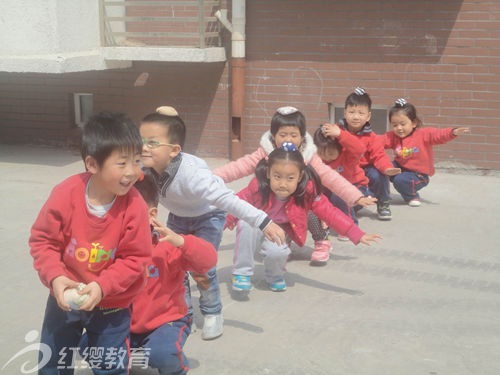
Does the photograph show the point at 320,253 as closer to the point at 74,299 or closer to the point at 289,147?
the point at 289,147

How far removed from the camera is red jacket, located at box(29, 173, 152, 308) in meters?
2.67

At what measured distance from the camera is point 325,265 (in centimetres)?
490

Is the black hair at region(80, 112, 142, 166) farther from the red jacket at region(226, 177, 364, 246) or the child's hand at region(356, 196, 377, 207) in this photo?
the child's hand at region(356, 196, 377, 207)

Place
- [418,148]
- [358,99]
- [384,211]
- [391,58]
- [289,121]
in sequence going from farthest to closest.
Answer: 1. [391,58]
2. [418,148]
3. [384,211]
4. [358,99]
5. [289,121]

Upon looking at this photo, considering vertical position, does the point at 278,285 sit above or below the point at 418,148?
below

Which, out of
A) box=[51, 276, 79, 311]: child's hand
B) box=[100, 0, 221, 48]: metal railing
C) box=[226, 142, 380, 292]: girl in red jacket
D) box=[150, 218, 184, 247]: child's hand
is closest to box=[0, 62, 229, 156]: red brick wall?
box=[100, 0, 221, 48]: metal railing

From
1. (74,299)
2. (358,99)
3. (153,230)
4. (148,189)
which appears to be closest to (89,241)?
(74,299)

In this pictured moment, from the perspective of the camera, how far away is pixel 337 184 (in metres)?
4.74

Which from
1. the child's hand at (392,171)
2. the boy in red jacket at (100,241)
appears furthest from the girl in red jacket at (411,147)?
the boy in red jacket at (100,241)

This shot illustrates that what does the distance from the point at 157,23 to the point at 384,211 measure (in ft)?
12.3

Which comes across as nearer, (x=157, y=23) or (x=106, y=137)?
(x=106, y=137)

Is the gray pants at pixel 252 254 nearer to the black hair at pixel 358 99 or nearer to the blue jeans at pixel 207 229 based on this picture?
the blue jeans at pixel 207 229

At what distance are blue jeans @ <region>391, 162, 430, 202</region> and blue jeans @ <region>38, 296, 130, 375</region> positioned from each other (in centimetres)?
406

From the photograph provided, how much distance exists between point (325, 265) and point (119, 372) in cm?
234
